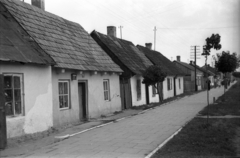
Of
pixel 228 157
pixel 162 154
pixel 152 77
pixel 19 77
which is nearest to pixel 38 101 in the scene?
pixel 19 77

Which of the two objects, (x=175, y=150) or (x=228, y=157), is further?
(x=175, y=150)

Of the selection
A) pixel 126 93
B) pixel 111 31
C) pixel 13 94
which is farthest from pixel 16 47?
pixel 111 31

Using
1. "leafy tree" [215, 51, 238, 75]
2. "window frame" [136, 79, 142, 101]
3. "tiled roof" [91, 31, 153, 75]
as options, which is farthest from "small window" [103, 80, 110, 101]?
"leafy tree" [215, 51, 238, 75]

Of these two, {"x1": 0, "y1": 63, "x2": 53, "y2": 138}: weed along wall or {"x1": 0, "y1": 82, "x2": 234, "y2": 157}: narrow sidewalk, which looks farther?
{"x1": 0, "y1": 63, "x2": 53, "y2": 138}: weed along wall

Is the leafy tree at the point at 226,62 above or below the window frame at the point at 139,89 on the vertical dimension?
above

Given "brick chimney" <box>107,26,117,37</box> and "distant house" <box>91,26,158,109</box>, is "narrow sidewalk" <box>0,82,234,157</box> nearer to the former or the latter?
"distant house" <box>91,26,158,109</box>

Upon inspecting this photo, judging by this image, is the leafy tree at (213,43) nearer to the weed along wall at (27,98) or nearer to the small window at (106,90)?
the small window at (106,90)

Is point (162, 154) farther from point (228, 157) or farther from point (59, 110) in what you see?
point (59, 110)

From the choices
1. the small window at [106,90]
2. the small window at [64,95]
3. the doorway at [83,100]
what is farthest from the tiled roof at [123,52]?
the small window at [64,95]

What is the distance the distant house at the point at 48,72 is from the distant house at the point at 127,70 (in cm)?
224

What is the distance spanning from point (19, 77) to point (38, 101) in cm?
127

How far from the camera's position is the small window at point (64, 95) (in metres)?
12.8

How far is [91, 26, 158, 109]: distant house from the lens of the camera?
68.9ft

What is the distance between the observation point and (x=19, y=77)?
9.91m
